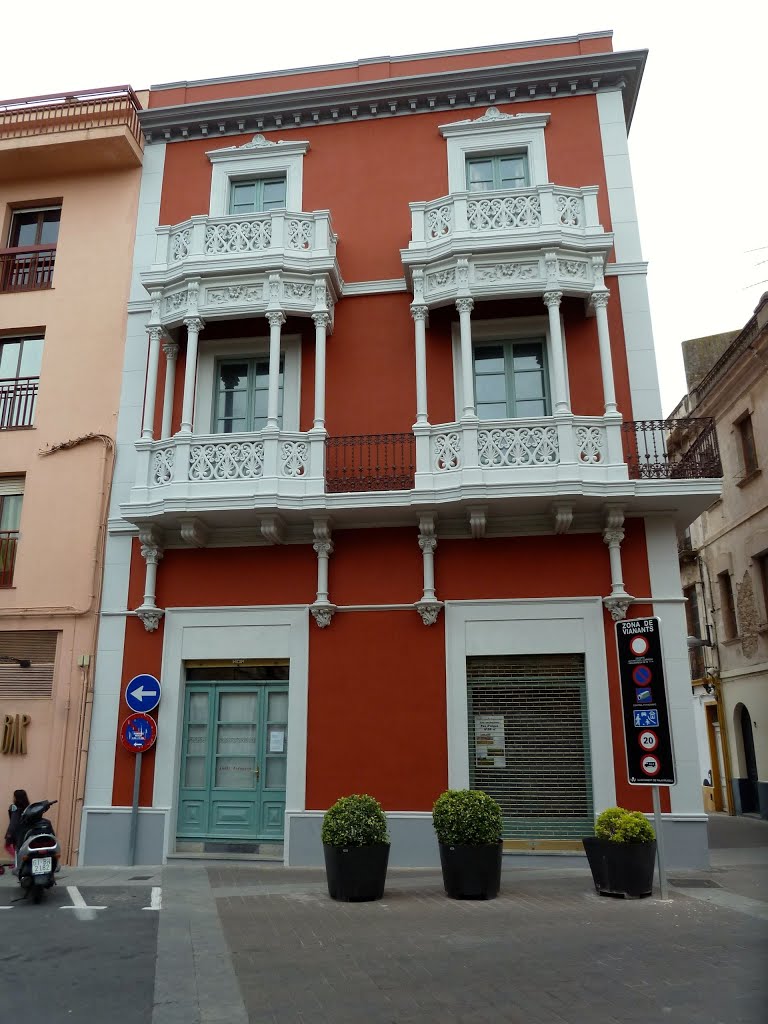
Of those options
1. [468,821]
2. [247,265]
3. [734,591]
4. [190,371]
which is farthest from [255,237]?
[734,591]

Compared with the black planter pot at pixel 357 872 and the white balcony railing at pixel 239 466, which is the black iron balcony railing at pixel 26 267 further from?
the black planter pot at pixel 357 872

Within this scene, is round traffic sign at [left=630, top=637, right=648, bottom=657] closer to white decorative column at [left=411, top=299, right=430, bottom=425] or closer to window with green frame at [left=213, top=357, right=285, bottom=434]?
white decorative column at [left=411, top=299, right=430, bottom=425]

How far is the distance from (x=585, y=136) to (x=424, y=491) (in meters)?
7.54

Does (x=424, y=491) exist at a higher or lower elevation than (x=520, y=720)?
higher

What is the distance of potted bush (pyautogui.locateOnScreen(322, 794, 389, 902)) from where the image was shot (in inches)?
336

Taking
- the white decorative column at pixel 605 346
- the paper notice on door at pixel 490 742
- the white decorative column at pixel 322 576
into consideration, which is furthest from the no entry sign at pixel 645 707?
the white decorative column at pixel 322 576

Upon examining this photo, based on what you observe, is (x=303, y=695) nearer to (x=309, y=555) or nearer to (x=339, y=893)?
(x=309, y=555)

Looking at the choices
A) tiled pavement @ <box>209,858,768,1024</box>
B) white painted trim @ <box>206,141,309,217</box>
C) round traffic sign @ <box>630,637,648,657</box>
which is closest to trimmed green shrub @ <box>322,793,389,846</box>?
tiled pavement @ <box>209,858,768,1024</box>

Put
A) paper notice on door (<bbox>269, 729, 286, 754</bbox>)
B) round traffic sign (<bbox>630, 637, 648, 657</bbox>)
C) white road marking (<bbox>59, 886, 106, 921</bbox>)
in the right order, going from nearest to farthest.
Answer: white road marking (<bbox>59, 886, 106, 921</bbox>) → round traffic sign (<bbox>630, 637, 648, 657</bbox>) → paper notice on door (<bbox>269, 729, 286, 754</bbox>)

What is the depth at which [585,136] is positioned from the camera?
13805 mm

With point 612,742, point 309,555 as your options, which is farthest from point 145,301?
point 612,742

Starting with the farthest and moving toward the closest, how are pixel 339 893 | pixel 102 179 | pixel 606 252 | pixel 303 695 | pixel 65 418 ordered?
pixel 102 179
pixel 65 418
pixel 606 252
pixel 303 695
pixel 339 893

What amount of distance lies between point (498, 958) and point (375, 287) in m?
10.5

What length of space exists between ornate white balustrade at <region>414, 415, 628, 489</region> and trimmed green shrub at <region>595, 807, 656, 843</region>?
4.70 metres
